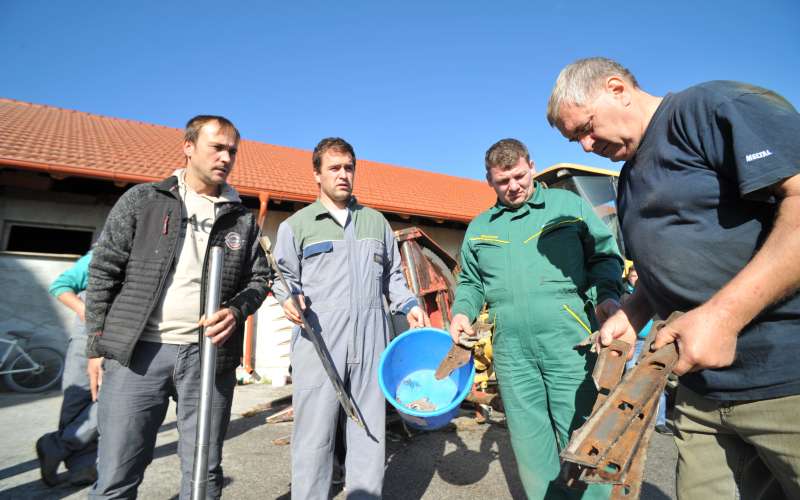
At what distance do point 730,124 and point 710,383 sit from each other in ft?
2.40

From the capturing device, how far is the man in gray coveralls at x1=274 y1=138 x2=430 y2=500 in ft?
7.47

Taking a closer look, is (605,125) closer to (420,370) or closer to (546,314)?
(546,314)

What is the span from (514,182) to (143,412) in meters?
2.18

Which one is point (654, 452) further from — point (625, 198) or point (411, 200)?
point (411, 200)

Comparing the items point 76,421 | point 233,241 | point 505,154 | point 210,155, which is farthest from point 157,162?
point 505,154

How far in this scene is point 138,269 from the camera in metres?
1.91

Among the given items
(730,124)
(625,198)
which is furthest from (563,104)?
(730,124)

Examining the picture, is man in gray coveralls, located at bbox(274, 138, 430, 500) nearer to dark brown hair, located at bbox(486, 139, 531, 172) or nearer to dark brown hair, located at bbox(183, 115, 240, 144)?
dark brown hair, located at bbox(183, 115, 240, 144)

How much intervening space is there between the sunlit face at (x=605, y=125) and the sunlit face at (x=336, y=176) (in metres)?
1.48

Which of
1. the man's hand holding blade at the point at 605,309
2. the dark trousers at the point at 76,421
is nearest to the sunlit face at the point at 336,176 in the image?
the man's hand holding blade at the point at 605,309

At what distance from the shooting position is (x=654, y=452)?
12.2 ft

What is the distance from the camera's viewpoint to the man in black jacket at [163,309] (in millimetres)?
1794

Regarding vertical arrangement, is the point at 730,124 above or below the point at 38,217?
below

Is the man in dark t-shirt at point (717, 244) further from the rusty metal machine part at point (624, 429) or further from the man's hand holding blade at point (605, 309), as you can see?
the man's hand holding blade at point (605, 309)
